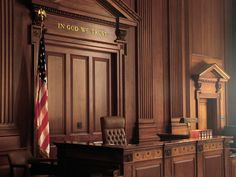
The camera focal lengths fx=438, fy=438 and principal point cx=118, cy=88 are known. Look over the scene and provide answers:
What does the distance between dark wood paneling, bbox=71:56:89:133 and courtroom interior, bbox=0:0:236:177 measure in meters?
0.02

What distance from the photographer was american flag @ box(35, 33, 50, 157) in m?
6.25

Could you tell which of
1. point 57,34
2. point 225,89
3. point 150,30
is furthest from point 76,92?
point 225,89

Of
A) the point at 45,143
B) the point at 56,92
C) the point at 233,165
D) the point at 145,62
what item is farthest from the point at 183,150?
the point at 145,62

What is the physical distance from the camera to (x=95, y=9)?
7652 mm

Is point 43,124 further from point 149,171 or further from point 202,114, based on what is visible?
point 202,114

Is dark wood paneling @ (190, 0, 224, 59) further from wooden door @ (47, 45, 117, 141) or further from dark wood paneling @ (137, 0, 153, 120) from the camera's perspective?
wooden door @ (47, 45, 117, 141)

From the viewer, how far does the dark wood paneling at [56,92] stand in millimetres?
6934

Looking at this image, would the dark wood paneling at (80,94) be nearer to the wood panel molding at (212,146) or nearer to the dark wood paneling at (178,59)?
the wood panel molding at (212,146)

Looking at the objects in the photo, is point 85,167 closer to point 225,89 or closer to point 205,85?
point 205,85

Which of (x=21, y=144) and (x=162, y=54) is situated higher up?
(x=162, y=54)

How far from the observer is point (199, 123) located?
10.3 m

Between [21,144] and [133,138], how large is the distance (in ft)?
8.66

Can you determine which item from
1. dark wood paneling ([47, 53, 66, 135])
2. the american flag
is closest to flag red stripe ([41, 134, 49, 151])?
the american flag

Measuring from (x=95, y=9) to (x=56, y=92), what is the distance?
168 cm
